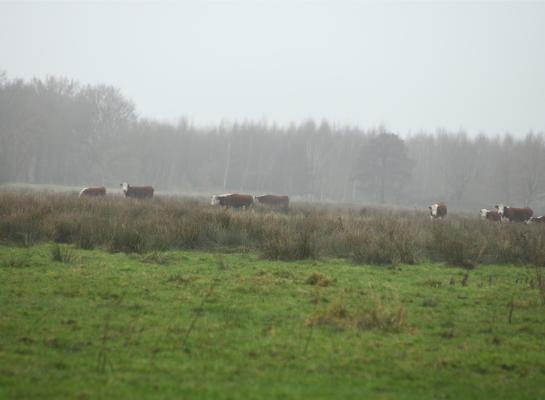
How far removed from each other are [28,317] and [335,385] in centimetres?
400

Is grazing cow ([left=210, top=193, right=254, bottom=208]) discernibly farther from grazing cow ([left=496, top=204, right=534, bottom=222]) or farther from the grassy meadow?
grazing cow ([left=496, top=204, right=534, bottom=222])

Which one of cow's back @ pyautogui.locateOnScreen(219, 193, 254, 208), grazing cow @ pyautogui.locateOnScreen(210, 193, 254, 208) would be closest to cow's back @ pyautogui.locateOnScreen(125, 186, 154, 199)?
grazing cow @ pyautogui.locateOnScreen(210, 193, 254, 208)

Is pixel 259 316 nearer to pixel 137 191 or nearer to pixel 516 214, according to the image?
pixel 137 191

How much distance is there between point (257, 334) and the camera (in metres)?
5.98

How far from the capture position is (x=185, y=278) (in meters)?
8.80

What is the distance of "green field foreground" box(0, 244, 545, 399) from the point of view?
4.52 meters

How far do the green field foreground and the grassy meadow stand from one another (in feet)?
0.07

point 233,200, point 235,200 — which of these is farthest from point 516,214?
point 233,200

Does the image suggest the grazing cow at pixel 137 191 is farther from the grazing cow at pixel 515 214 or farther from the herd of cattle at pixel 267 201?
the grazing cow at pixel 515 214

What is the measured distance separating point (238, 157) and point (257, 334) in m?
64.5

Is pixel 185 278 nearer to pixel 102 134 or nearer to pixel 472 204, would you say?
pixel 102 134

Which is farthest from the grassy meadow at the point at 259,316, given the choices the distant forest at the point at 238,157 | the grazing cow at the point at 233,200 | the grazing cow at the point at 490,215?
the distant forest at the point at 238,157

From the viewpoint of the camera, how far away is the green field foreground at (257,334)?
14.8ft

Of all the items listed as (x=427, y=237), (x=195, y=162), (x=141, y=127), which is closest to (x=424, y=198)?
(x=195, y=162)
